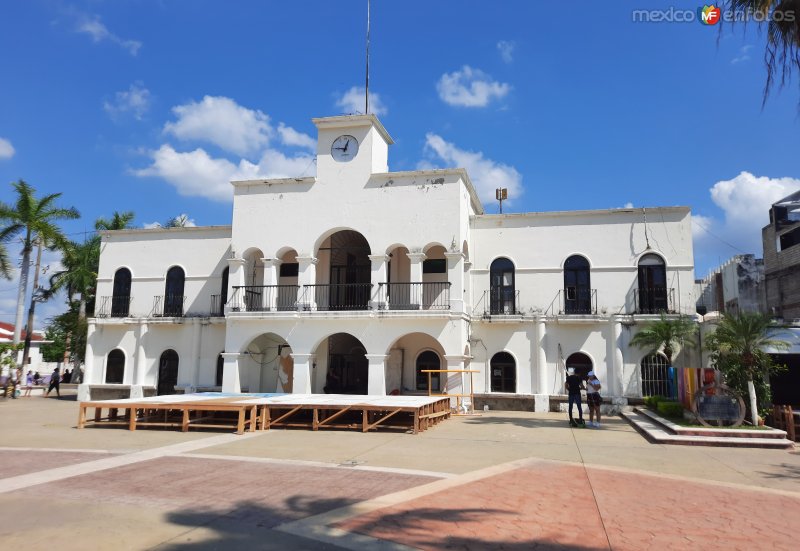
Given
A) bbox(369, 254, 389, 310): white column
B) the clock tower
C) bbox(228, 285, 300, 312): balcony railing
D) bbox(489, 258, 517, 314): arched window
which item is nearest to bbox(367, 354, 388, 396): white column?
bbox(369, 254, 389, 310): white column

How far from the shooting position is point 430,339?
21766mm

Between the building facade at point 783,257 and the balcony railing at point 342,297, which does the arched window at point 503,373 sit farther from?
the building facade at point 783,257

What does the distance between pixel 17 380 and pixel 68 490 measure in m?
22.7

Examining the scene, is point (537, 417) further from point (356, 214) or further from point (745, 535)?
point (745, 535)

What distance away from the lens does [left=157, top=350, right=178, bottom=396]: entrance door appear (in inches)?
929

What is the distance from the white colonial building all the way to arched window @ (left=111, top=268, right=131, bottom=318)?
6.72 ft

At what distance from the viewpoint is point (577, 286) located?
68.7ft

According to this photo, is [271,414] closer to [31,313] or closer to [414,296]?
[414,296]

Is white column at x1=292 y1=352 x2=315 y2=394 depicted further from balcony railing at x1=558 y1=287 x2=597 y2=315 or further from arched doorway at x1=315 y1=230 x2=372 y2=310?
balcony railing at x1=558 y1=287 x2=597 y2=315

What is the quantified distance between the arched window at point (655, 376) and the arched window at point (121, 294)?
21.0 metres

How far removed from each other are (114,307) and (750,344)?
2385cm

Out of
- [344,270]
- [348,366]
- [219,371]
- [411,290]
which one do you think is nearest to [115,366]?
[219,371]

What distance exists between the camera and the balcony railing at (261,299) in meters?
20.9

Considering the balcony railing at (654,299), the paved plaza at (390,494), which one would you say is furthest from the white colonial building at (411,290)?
the paved plaza at (390,494)
